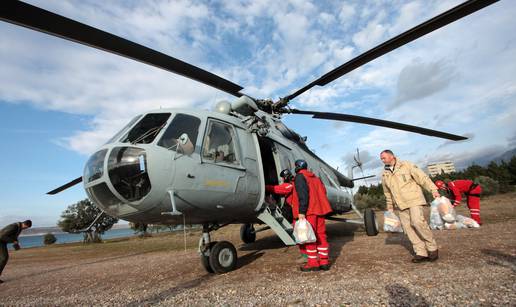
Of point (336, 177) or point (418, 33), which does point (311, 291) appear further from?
point (336, 177)

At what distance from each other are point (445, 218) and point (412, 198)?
9.70 ft

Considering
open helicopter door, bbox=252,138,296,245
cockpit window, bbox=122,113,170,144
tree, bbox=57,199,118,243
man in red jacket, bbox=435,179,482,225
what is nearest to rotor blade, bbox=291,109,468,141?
open helicopter door, bbox=252,138,296,245

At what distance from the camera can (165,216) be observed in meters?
4.48

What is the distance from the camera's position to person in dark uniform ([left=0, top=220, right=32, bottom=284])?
6895 mm

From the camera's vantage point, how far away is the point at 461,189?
27.9 feet

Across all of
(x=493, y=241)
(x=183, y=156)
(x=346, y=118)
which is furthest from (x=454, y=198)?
(x=183, y=156)

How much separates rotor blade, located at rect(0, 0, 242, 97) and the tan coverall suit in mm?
4000

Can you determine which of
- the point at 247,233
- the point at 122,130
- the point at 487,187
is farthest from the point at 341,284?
the point at 487,187

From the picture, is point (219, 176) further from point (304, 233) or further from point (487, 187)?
point (487, 187)

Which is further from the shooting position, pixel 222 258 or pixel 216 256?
pixel 222 258

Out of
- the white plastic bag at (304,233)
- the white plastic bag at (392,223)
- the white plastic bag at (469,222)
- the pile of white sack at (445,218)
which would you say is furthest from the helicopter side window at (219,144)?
the white plastic bag at (469,222)

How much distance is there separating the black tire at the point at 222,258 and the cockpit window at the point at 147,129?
7.68 ft

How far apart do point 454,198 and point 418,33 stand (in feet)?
21.4

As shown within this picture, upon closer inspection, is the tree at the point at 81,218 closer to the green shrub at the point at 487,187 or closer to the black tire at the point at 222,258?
the black tire at the point at 222,258
